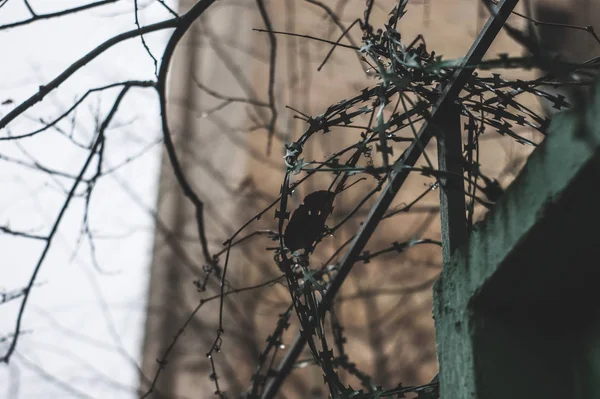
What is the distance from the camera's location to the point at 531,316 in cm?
99

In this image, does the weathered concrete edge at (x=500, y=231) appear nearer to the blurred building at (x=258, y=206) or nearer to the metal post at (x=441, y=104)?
the metal post at (x=441, y=104)

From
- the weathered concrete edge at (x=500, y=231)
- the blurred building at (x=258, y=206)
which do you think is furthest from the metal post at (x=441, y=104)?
the blurred building at (x=258, y=206)

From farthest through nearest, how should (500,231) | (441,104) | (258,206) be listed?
(258,206)
(441,104)
(500,231)

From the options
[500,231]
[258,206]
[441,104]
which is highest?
[258,206]

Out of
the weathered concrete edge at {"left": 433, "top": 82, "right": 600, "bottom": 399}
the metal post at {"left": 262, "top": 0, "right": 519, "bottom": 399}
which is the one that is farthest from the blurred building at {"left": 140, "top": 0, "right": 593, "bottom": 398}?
the weathered concrete edge at {"left": 433, "top": 82, "right": 600, "bottom": 399}

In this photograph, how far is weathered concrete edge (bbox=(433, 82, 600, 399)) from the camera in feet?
2.54

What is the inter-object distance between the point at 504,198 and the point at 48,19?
125 centimetres

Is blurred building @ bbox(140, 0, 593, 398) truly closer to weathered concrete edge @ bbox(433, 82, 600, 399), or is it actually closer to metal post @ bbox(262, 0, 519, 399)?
metal post @ bbox(262, 0, 519, 399)

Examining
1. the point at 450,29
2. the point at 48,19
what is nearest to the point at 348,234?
the point at 450,29

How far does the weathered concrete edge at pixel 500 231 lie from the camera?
2.54ft

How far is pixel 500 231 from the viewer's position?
0.90 meters

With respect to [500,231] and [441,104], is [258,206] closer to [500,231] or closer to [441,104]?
[441,104]

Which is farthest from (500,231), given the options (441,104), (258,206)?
(258,206)

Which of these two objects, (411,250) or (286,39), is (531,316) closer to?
(411,250)
